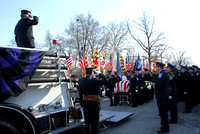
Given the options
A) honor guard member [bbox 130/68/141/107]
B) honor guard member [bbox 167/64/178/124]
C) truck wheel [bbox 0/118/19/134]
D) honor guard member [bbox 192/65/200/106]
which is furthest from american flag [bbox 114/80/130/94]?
truck wheel [bbox 0/118/19/134]

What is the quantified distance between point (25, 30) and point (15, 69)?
54.6 inches

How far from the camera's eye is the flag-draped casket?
2.86 m

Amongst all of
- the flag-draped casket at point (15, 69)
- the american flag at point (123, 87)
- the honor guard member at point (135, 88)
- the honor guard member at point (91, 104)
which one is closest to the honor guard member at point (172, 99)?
the honor guard member at point (135, 88)

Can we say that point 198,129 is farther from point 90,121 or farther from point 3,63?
point 3,63

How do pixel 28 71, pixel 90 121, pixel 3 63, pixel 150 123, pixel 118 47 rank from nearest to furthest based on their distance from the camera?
pixel 3 63 → pixel 28 71 → pixel 90 121 → pixel 150 123 → pixel 118 47

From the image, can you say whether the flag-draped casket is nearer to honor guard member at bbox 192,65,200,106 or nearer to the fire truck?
the fire truck

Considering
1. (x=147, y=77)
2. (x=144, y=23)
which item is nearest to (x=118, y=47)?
(x=144, y=23)

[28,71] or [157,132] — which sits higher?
[28,71]

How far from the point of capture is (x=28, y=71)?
3.27m

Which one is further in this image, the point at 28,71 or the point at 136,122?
the point at 136,122

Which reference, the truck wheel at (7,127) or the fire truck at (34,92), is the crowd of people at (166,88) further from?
the truck wheel at (7,127)

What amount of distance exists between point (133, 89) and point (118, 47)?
1222 inches

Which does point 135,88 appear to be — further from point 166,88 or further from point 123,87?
point 166,88

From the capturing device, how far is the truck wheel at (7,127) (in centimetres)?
260
